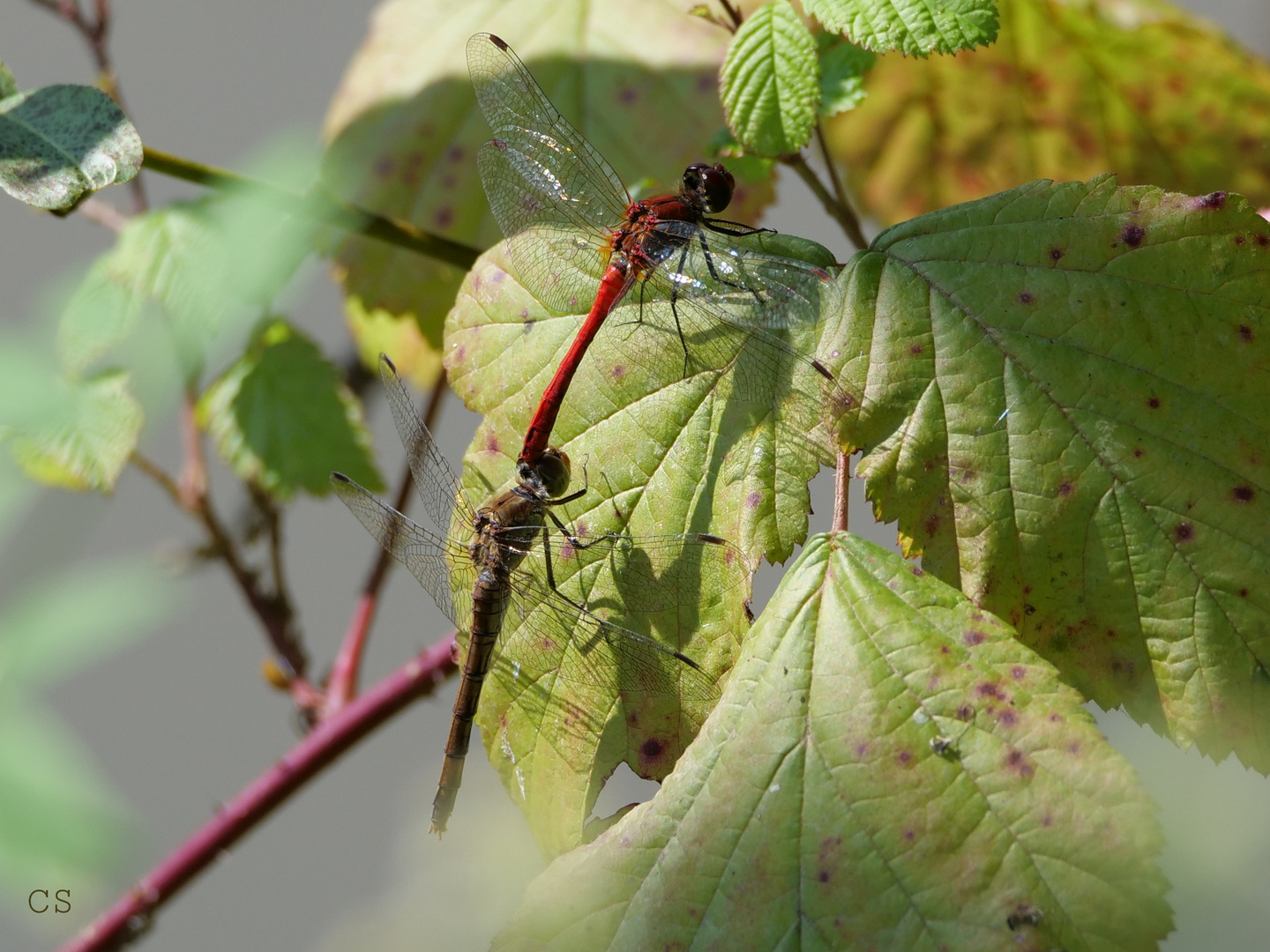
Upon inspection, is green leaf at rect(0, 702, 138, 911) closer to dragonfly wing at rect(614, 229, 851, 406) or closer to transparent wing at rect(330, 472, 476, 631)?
transparent wing at rect(330, 472, 476, 631)

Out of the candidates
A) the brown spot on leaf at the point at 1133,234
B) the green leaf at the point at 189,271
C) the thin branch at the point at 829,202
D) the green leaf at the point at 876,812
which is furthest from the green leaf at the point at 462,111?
the green leaf at the point at 876,812

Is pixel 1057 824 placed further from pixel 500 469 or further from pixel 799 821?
pixel 500 469

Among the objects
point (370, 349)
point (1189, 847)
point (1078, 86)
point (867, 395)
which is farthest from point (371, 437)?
point (1189, 847)

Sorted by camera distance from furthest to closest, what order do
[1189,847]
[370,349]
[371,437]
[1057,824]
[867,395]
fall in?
[1189,847] < [370,349] < [371,437] < [867,395] < [1057,824]

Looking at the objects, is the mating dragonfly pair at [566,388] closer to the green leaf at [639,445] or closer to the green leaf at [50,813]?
the green leaf at [639,445]

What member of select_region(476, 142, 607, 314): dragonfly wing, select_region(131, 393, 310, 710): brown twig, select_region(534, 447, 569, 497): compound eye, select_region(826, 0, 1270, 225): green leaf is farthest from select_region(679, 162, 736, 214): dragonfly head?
select_region(131, 393, 310, 710): brown twig
